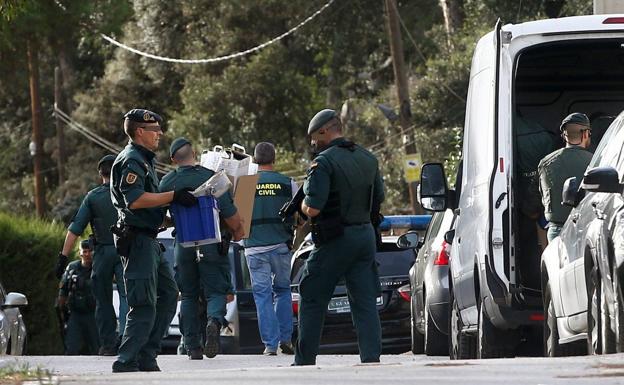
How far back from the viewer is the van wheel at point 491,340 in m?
12.2

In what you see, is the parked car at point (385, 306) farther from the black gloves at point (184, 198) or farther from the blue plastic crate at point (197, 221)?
the black gloves at point (184, 198)

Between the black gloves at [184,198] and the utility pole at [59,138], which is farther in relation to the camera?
the utility pole at [59,138]

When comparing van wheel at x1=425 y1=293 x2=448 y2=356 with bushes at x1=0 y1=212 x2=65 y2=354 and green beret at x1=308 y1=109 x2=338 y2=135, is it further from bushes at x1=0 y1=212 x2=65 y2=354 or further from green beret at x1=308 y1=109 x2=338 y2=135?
bushes at x1=0 y1=212 x2=65 y2=354

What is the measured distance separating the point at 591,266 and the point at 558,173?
8.37ft

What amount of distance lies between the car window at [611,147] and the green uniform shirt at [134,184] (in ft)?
9.36

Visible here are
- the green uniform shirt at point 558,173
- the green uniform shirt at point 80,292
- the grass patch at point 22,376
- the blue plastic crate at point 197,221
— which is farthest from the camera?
the green uniform shirt at point 80,292

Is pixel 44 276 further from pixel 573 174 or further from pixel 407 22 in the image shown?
pixel 407 22

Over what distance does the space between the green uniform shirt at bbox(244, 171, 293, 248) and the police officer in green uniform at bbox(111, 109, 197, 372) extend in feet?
11.6

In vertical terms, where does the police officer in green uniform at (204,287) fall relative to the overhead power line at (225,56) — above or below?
below

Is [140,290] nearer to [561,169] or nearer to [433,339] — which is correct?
[561,169]

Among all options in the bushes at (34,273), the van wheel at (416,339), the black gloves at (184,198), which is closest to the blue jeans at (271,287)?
the van wheel at (416,339)

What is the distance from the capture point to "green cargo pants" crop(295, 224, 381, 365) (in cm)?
1111

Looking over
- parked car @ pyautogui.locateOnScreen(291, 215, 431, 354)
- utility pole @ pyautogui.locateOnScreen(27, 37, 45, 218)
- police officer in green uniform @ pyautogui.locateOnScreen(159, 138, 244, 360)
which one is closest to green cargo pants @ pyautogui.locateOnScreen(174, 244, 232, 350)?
police officer in green uniform @ pyautogui.locateOnScreen(159, 138, 244, 360)

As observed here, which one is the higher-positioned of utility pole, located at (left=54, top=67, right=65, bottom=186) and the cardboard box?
utility pole, located at (left=54, top=67, right=65, bottom=186)
